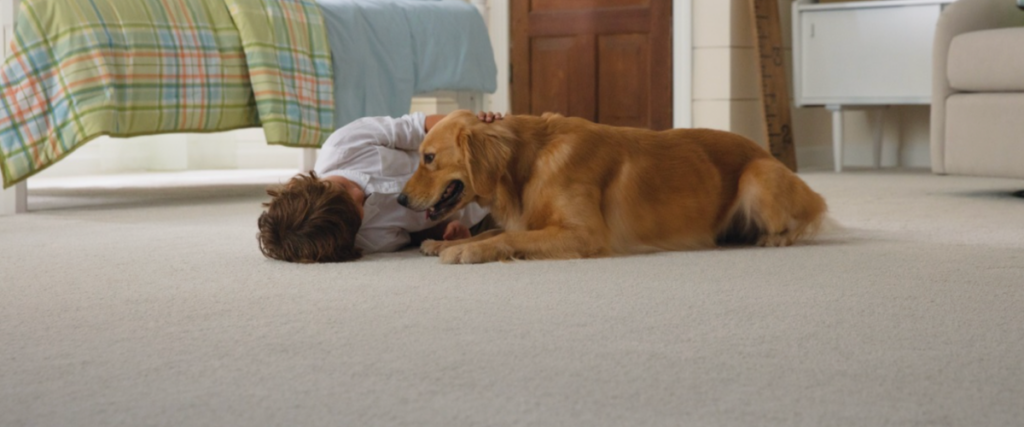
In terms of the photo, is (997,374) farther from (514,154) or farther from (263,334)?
(514,154)

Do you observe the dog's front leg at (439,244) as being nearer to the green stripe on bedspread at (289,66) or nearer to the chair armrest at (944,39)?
the green stripe on bedspread at (289,66)

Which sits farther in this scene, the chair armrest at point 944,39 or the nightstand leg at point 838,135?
the nightstand leg at point 838,135

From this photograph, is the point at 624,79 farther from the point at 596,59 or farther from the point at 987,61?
the point at 987,61

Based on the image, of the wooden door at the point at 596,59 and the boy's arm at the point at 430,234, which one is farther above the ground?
the wooden door at the point at 596,59

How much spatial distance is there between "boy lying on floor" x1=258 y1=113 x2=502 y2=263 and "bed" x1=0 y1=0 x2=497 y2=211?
1.00 meters

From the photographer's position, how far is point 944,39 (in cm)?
360

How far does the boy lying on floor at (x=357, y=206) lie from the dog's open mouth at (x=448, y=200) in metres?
0.15

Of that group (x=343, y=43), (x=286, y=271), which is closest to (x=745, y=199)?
(x=286, y=271)

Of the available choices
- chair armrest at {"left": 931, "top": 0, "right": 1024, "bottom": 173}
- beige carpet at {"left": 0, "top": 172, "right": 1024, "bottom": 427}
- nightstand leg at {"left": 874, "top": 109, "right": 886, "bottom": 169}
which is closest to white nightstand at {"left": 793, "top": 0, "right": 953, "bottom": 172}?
nightstand leg at {"left": 874, "top": 109, "right": 886, "bottom": 169}

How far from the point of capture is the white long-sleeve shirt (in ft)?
7.55

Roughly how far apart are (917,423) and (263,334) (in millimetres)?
784

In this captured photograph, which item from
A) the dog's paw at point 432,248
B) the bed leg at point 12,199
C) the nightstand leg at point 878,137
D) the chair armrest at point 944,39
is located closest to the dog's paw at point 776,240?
the dog's paw at point 432,248

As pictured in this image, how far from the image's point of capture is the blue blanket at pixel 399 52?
12.6 ft

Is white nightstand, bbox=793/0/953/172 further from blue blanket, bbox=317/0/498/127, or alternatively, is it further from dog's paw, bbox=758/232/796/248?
dog's paw, bbox=758/232/796/248
